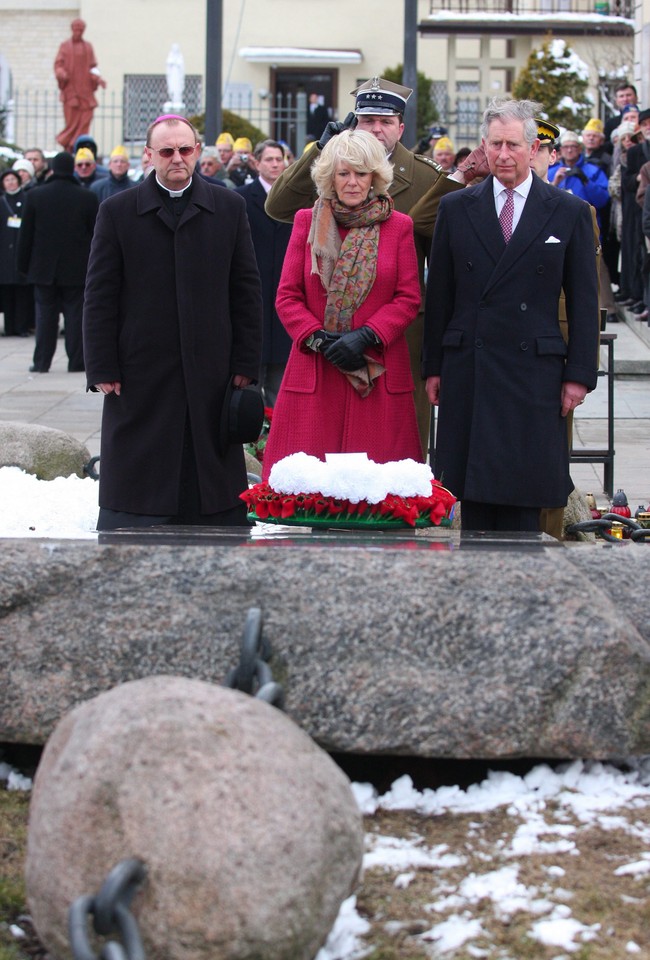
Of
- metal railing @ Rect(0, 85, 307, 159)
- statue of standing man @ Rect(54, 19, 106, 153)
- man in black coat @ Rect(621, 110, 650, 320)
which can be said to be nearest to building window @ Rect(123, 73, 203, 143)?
metal railing @ Rect(0, 85, 307, 159)

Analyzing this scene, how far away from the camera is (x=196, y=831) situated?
9.54 feet

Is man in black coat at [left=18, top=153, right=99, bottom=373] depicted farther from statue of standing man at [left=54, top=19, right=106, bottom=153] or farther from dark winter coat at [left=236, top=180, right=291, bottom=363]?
statue of standing man at [left=54, top=19, right=106, bottom=153]

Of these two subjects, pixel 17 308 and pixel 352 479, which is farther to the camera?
pixel 17 308

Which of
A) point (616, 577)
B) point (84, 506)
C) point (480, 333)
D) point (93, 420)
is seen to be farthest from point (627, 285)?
point (616, 577)

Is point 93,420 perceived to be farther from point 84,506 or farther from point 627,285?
point 627,285

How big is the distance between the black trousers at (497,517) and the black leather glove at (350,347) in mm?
679

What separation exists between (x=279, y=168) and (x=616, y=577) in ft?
20.2

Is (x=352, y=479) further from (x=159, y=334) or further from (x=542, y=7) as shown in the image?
(x=542, y=7)

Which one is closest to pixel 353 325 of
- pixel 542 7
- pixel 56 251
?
pixel 56 251

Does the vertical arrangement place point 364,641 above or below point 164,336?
below

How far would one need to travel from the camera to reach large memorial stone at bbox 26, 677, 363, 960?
2.89 metres

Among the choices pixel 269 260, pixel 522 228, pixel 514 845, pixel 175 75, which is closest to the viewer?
pixel 514 845

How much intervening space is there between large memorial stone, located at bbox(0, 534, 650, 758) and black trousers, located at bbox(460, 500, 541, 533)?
1.65 meters

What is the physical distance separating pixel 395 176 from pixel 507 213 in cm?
100
